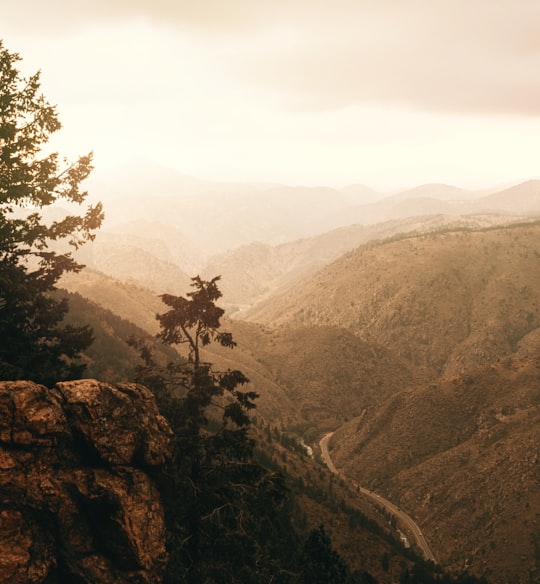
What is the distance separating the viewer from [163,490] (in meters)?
13.8

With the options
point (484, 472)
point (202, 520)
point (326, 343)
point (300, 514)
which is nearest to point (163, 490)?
point (202, 520)

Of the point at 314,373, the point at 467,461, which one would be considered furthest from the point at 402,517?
the point at 314,373

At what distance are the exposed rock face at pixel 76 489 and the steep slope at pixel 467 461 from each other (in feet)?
147

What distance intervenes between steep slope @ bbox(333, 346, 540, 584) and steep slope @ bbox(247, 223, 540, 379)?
34862mm

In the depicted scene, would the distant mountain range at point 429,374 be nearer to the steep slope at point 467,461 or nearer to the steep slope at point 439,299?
the steep slope at point 467,461

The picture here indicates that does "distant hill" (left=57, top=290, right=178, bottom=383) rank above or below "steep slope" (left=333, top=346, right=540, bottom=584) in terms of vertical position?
above

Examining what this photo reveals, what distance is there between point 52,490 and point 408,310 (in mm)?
131634

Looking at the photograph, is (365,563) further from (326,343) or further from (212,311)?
(326,343)

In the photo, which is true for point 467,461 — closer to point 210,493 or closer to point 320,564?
point 320,564

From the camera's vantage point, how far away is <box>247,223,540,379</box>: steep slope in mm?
117500

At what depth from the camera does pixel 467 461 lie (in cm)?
6188

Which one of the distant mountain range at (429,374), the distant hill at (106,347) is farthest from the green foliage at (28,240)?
the distant mountain range at (429,374)

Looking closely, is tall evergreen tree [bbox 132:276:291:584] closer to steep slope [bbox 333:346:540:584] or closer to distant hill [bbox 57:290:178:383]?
distant hill [bbox 57:290:178:383]

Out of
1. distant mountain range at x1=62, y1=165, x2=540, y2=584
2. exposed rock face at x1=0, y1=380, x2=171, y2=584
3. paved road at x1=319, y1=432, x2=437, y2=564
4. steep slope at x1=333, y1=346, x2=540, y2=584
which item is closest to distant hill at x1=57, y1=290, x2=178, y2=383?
exposed rock face at x1=0, y1=380, x2=171, y2=584
